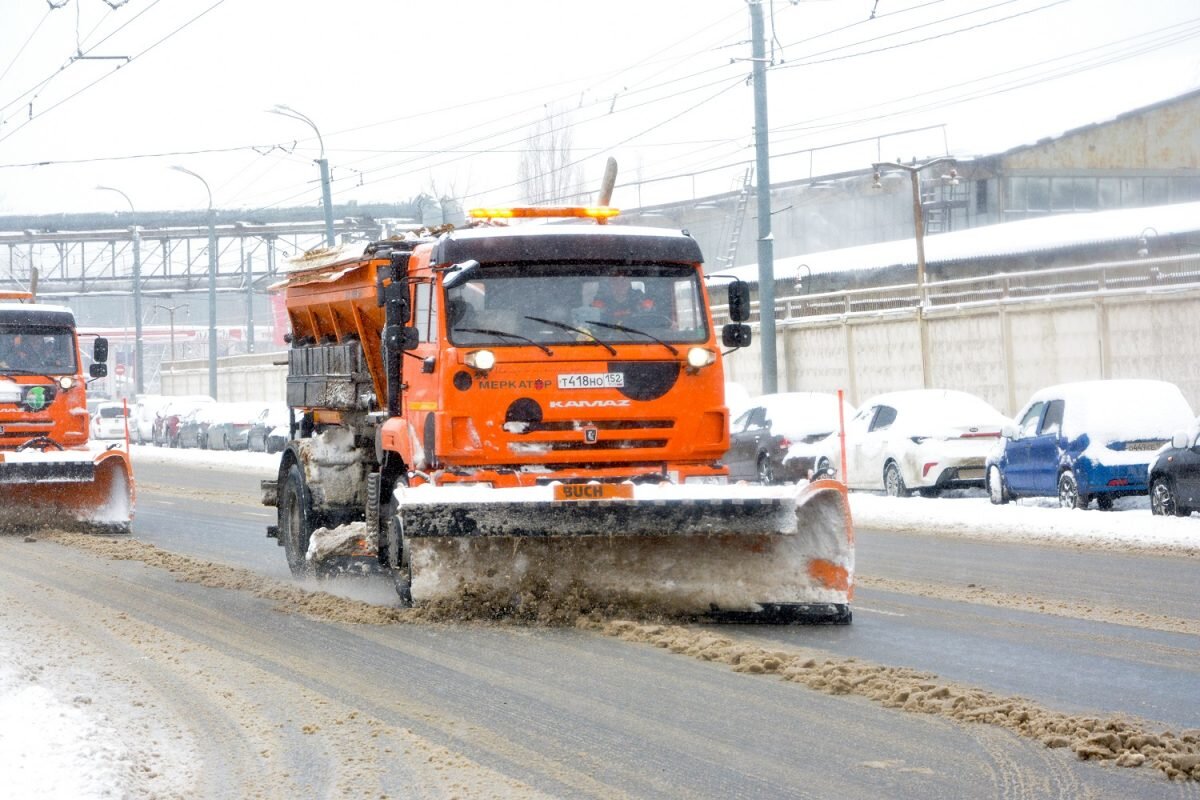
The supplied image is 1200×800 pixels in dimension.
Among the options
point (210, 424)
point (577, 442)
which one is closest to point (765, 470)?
point (577, 442)

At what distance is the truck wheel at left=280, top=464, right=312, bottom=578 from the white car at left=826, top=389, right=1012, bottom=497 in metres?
11.1

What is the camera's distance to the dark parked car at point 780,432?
83.6ft

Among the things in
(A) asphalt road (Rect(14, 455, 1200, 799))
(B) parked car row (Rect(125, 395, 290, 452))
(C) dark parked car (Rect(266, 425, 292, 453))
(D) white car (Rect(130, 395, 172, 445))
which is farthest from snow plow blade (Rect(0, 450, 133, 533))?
(D) white car (Rect(130, 395, 172, 445))

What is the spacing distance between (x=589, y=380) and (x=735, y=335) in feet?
5.19

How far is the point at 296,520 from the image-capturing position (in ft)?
47.0

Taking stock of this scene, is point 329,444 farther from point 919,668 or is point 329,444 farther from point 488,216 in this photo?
point 919,668

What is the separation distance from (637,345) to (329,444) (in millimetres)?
4092

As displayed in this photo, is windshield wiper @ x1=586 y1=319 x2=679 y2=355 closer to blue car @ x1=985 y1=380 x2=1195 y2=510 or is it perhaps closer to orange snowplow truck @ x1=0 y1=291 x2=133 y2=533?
orange snowplow truck @ x1=0 y1=291 x2=133 y2=533

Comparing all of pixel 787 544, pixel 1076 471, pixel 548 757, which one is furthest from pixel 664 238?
pixel 1076 471

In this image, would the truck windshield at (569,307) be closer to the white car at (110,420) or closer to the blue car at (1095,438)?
the blue car at (1095,438)

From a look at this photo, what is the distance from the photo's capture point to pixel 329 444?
14.1m

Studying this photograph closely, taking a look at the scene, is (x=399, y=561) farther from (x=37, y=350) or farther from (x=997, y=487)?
(x=997, y=487)

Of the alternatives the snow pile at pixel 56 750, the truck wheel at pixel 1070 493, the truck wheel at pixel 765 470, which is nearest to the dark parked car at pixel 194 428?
the truck wheel at pixel 765 470

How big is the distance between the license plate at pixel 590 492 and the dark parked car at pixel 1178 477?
30.4ft
